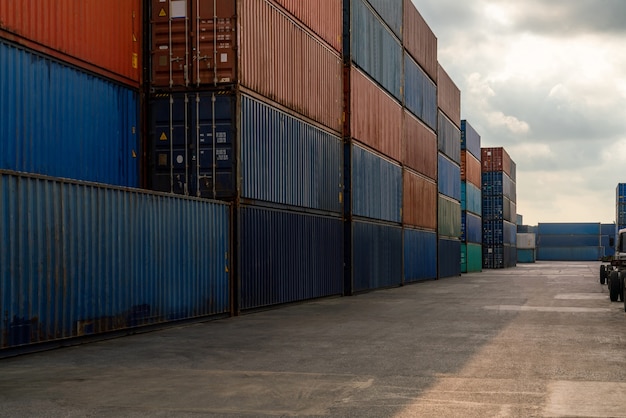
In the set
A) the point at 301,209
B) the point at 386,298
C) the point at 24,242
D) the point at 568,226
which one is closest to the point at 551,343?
the point at 24,242

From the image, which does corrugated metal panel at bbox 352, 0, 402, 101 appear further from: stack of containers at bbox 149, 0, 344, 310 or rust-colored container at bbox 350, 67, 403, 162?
stack of containers at bbox 149, 0, 344, 310

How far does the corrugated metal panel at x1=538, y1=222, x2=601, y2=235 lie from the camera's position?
12845 cm

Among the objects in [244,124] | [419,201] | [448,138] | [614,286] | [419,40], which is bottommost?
[614,286]

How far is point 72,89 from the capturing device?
16828 millimetres

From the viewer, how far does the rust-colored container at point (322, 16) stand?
2327 centimetres

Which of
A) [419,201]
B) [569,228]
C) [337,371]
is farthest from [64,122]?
[569,228]

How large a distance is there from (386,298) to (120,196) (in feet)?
46.7

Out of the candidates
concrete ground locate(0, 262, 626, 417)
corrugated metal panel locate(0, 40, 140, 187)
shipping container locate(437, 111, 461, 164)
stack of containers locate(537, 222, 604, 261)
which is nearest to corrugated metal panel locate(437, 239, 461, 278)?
shipping container locate(437, 111, 461, 164)

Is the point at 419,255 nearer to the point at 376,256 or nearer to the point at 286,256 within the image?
the point at 376,256

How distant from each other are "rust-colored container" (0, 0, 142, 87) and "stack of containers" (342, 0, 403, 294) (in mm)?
10286

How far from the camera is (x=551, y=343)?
13.5m

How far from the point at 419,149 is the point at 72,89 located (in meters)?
26.6

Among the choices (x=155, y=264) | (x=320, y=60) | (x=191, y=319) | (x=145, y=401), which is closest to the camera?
(x=145, y=401)

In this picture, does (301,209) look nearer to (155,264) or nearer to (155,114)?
(155,114)
